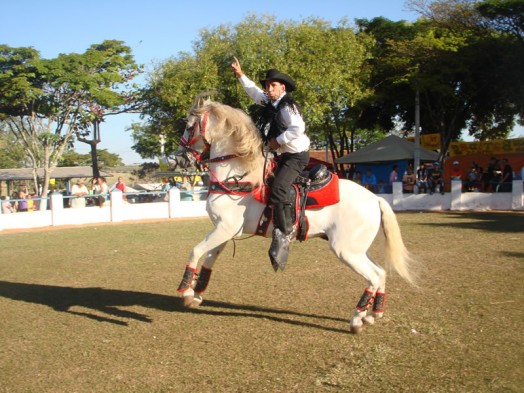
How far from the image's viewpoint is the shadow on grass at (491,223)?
14802mm

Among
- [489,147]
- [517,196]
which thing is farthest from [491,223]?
[489,147]

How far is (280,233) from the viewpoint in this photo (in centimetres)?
627

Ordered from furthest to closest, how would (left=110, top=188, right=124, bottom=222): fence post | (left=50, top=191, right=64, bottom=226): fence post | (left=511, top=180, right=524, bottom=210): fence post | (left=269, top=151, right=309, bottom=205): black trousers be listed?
(left=511, top=180, right=524, bottom=210): fence post, (left=110, top=188, right=124, bottom=222): fence post, (left=50, top=191, right=64, bottom=226): fence post, (left=269, top=151, right=309, bottom=205): black trousers

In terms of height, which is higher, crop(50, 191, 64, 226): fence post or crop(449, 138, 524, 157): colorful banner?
crop(449, 138, 524, 157): colorful banner

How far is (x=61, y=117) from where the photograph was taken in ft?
96.7

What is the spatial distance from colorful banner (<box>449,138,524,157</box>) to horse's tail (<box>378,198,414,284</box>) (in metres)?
29.5

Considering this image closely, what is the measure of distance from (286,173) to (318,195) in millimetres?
458

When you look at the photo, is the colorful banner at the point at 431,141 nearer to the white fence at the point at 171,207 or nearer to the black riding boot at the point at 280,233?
the white fence at the point at 171,207

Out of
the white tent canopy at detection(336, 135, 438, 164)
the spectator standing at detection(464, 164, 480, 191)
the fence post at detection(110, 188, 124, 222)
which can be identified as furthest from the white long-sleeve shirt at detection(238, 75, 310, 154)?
the white tent canopy at detection(336, 135, 438, 164)

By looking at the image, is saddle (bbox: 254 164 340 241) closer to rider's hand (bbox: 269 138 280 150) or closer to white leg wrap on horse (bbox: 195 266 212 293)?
rider's hand (bbox: 269 138 280 150)

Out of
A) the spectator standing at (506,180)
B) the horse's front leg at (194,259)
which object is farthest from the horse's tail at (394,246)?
the spectator standing at (506,180)

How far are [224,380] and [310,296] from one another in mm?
3070

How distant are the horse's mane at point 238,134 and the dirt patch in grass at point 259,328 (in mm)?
1136

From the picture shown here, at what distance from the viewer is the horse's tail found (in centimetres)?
664
